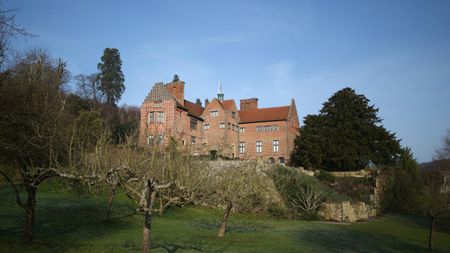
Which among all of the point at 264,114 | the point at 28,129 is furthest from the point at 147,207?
the point at 264,114

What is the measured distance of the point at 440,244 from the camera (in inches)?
735

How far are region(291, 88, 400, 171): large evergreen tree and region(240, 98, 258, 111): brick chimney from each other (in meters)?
14.0

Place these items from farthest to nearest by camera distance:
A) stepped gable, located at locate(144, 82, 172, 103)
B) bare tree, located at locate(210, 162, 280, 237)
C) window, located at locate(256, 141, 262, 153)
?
window, located at locate(256, 141, 262, 153), stepped gable, located at locate(144, 82, 172, 103), bare tree, located at locate(210, 162, 280, 237)

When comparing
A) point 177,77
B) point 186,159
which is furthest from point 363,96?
point 177,77

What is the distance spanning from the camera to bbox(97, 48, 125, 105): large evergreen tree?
69438 millimetres

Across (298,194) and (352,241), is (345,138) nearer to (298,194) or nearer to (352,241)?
(298,194)

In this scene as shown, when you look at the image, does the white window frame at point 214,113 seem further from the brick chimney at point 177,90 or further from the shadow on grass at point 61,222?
the shadow on grass at point 61,222

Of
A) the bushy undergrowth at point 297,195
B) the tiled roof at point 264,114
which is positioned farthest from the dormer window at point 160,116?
the bushy undergrowth at point 297,195

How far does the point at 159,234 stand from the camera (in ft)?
52.3

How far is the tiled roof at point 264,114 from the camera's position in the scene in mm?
52188

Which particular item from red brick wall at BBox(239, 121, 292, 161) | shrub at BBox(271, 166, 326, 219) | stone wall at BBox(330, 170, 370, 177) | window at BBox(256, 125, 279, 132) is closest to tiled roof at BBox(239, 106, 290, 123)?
red brick wall at BBox(239, 121, 292, 161)

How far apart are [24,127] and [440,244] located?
63.6 feet

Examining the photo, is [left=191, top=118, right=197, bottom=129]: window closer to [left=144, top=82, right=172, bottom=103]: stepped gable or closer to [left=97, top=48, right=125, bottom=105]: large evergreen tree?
[left=144, top=82, right=172, bottom=103]: stepped gable

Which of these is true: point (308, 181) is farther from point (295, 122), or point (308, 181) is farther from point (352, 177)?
point (295, 122)
